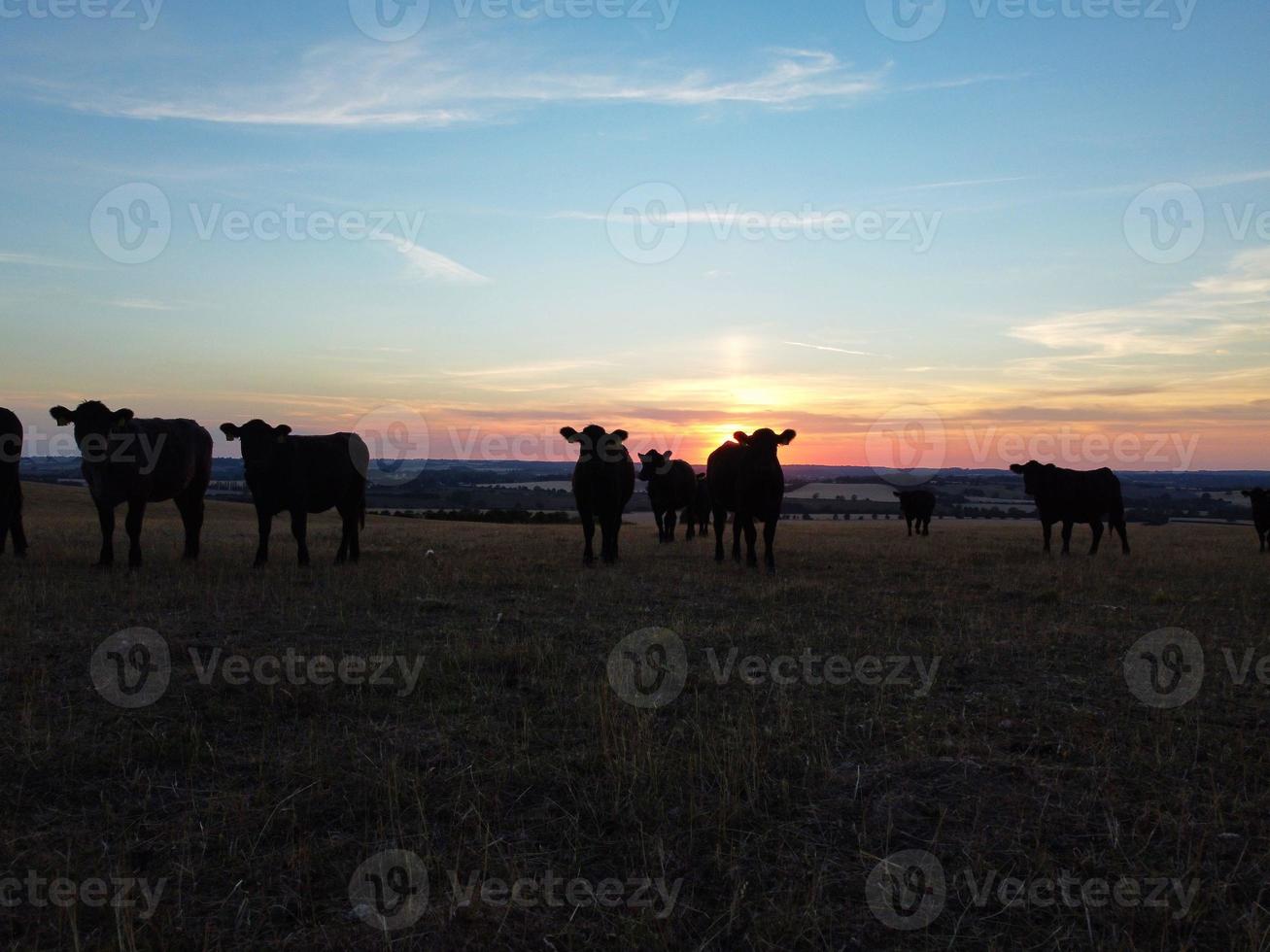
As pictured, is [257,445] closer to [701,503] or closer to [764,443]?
[764,443]

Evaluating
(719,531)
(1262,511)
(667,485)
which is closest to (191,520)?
(719,531)

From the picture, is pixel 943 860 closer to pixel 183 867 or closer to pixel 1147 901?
pixel 1147 901

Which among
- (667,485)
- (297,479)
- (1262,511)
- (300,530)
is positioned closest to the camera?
(300,530)

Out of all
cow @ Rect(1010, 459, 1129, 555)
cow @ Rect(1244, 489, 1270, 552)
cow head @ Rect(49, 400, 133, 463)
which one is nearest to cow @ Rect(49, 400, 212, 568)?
cow head @ Rect(49, 400, 133, 463)

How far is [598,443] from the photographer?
1753cm

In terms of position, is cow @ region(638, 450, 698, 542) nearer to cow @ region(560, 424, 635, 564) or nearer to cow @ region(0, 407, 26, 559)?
cow @ region(560, 424, 635, 564)

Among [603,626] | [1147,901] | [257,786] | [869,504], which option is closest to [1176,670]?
[1147,901]

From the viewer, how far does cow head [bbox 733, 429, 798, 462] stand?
16203 millimetres

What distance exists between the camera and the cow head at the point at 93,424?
13.7m

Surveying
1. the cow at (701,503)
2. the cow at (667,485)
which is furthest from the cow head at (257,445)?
the cow at (701,503)

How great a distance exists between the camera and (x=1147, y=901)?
3.80 metres

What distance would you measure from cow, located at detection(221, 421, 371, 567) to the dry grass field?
5399 millimetres

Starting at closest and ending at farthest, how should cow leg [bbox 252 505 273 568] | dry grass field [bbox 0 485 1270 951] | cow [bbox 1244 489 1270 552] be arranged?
dry grass field [bbox 0 485 1270 951]
cow leg [bbox 252 505 273 568]
cow [bbox 1244 489 1270 552]

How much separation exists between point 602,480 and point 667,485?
21.1ft
